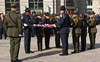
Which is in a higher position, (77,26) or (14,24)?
(14,24)

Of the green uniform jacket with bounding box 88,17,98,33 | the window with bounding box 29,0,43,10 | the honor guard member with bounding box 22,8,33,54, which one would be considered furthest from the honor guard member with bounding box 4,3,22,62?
the window with bounding box 29,0,43,10

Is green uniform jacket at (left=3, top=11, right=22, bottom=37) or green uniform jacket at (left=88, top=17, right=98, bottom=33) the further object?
green uniform jacket at (left=88, top=17, right=98, bottom=33)

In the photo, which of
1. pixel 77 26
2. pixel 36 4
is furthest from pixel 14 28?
pixel 36 4

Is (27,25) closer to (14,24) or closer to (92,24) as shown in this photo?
(14,24)

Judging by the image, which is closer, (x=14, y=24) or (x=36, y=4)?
(x=14, y=24)

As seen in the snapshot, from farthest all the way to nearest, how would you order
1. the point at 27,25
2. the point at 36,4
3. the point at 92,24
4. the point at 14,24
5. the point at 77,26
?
the point at 36,4 < the point at 92,24 < the point at 77,26 < the point at 27,25 < the point at 14,24

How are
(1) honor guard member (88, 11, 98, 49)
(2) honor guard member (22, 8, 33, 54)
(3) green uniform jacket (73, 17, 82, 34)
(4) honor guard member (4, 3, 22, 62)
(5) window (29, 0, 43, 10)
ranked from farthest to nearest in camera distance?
(5) window (29, 0, 43, 10), (1) honor guard member (88, 11, 98, 49), (3) green uniform jacket (73, 17, 82, 34), (2) honor guard member (22, 8, 33, 54), (4) honor guard member (4, 3, 22, 62)

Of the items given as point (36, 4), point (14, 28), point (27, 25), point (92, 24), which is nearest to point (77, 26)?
point (92, 24)

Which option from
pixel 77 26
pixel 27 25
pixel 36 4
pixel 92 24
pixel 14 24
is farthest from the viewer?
pixel 36 4

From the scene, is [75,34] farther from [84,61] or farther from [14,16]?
[14,16]

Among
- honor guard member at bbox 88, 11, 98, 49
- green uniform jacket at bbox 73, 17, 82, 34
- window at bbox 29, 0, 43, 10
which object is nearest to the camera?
green uniform jacket at bbox 73, 17, 82, 34

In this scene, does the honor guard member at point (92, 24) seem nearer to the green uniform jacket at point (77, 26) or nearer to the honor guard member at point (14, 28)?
the green uniform jacket at point (77, 26)

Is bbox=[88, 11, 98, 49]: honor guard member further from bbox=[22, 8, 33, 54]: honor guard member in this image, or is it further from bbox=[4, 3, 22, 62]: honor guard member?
bbox=[4, 3, 22, 62]: honor guard member

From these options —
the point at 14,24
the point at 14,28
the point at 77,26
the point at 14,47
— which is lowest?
the point at 14,47
